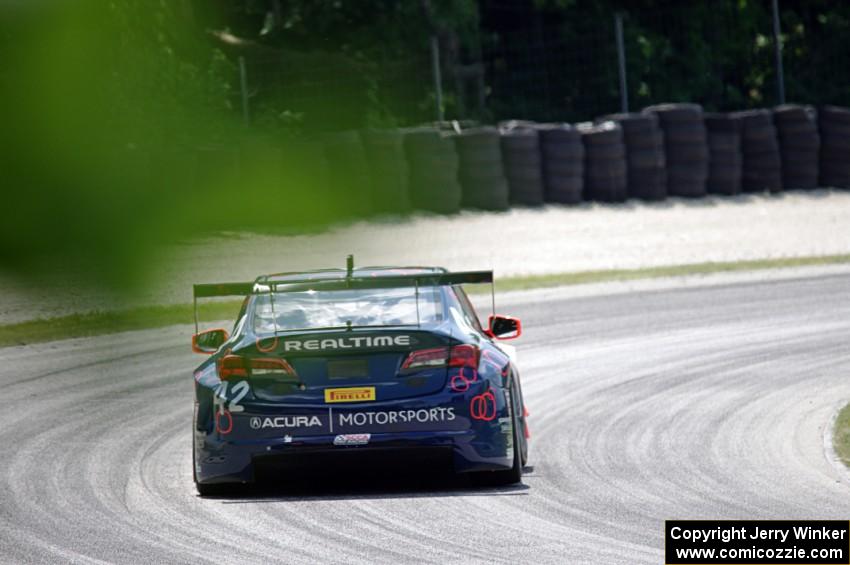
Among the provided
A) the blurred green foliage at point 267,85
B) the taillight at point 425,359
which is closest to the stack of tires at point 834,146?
the blurred green foliage at point 267,85

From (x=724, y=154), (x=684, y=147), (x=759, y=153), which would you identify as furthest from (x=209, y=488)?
(x=759, y=153)

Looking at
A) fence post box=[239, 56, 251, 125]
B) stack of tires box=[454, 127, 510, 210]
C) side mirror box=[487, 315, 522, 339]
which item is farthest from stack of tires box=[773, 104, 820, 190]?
side mirror box=[487, 315, 522, 339]

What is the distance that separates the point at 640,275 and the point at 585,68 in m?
8.81

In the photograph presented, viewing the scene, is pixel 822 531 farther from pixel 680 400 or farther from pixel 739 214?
pixel 739 214

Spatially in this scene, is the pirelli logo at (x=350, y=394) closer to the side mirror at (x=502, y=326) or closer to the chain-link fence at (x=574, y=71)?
the side mirror at (x=502, y=326)

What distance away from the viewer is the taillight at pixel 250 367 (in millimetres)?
9414

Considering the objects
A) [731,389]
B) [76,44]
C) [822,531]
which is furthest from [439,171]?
[822,531]

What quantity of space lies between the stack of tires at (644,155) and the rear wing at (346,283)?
20.0m

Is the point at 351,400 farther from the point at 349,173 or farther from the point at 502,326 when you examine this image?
the point at 349,173

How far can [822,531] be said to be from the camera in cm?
807

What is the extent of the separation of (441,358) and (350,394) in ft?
1.77

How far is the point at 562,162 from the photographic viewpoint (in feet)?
96.7

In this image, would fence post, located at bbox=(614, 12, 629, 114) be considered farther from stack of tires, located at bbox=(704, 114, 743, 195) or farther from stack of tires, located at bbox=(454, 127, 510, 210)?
stack of tires, located at bbox=(454, 127, 510, 210)

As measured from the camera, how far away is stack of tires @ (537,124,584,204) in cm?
2905
